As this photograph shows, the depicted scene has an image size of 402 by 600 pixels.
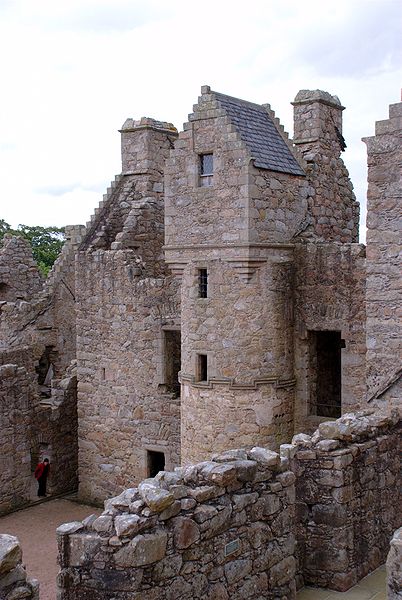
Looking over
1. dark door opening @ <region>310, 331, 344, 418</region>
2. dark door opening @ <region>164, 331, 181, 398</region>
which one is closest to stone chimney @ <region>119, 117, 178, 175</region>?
dark door opening @ <region>164, 331, 181, 398</region>

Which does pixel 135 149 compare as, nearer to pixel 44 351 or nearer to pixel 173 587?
pixel 44 351

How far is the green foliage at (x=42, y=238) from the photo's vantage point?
141 ft

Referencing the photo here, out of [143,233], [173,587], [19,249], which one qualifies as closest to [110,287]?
[143,233]

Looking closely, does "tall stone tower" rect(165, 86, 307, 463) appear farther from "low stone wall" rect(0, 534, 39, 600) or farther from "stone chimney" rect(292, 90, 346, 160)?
"low stone wall" rect(0, 534, 39, 600)

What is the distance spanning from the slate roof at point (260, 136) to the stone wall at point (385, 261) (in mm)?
2628

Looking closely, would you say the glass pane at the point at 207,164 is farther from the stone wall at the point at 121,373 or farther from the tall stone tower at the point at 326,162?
the stone wall at the point at 121,373

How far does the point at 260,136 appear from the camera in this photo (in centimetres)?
1305

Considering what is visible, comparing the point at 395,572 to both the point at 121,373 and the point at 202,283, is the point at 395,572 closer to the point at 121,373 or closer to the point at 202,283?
the point at 202,283

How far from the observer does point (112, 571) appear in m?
5.94

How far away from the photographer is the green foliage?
43.1 meters

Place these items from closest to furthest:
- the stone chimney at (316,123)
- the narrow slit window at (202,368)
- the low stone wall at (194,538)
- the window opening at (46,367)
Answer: the low stone wall at (194,538) → the narrow slit window at (202,368) → the stone chimney at (316,123) → the window opening at (46,367)

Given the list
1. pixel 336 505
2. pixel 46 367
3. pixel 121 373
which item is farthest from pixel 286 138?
pixel 46 367

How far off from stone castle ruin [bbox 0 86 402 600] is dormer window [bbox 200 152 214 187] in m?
0.05

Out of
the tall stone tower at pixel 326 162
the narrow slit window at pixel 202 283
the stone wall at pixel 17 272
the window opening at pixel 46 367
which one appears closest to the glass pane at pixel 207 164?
the narrow slit window at pixel 202 283
